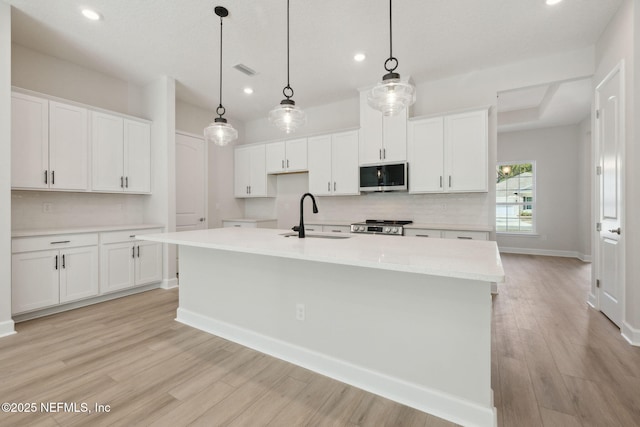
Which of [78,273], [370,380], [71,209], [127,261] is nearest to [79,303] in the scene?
[78,273]

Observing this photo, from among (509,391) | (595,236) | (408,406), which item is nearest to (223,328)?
(408,406)

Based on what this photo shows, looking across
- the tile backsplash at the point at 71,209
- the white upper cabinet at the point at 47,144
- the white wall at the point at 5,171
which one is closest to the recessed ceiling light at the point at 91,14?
the white wall at the point at 5,171

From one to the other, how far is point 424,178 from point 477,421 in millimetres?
3098

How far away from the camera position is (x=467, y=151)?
3.85 meters

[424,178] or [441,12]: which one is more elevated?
[441,12]

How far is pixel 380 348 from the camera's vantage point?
1.84m

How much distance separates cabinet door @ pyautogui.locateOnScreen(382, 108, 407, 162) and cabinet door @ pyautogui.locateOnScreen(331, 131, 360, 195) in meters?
0.47

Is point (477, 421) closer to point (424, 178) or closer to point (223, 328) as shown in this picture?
point (223, 328)

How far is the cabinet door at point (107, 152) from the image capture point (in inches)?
146

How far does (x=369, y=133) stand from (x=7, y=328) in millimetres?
4621

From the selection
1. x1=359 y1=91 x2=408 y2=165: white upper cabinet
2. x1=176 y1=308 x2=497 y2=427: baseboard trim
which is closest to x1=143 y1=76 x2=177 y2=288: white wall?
x1=176 y1=308 x2=497 y2=427: baseboard trim

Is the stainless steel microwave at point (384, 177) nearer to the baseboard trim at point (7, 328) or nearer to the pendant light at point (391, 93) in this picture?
the pendant light at point (391, 93)

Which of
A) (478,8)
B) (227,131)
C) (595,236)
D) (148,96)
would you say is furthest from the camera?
(148,96)

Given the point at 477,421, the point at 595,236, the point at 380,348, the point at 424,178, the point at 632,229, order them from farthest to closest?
the point at 424,178 < the point at 595,236 < the point at 632,229 < the point at 380,348 < the point at 477,421
